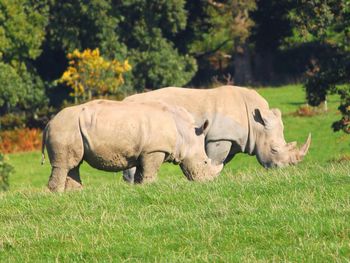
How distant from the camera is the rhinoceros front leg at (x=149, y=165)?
20656 mm

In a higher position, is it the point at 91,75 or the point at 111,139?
the point at 111,139

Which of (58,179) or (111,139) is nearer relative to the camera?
(111,139)

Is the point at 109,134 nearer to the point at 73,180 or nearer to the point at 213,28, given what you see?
the point at 73,180

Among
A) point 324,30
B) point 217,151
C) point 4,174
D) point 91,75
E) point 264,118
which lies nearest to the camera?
point 217,151

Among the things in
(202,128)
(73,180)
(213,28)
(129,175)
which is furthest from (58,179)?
(213,28)

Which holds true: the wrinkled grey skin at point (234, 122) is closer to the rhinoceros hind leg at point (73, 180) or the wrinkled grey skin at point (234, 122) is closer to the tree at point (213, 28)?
the rhinoceros hind leg at point (73, 180)

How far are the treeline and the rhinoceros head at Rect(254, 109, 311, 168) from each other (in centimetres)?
2425

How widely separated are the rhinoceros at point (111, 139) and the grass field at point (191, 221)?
3.04 feet

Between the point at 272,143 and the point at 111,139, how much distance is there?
205 inches

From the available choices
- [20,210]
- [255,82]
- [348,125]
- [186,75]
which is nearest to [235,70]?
[255,82]

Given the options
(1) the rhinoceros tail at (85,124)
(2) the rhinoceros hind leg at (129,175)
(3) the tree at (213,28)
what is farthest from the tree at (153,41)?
(1) the rhinoceros tail at (85,124)

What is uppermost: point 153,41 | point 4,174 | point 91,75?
point 4,174

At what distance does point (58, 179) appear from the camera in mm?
20594

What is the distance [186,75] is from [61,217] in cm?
4629
